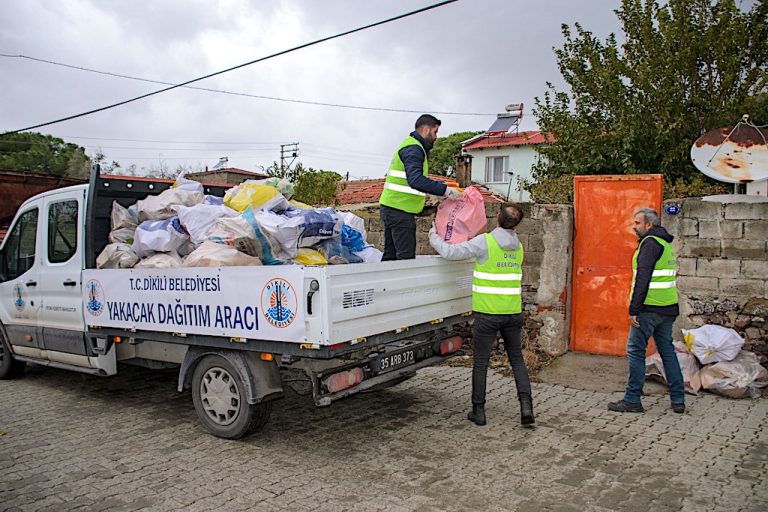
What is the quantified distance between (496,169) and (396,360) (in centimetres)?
3046

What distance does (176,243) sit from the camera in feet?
17.9

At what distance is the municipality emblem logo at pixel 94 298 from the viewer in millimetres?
5695

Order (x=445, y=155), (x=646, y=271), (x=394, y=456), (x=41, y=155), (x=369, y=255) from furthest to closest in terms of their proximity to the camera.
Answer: (x=445, y=155) → (x=41, y=155) → (x=369, y=255) → (x=646, y=271) → (x=394, y=456)

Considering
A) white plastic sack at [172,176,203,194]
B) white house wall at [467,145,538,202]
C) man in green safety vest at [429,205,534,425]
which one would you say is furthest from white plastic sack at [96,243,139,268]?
white house wall at [467,145,538,202]

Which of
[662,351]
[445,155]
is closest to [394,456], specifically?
[662,351]

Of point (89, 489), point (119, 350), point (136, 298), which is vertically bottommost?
point (89, 489)

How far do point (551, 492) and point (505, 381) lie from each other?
274 cm

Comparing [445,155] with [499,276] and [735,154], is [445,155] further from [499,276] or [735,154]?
[499,276]

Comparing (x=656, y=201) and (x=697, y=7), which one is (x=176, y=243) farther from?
(x=697, y=7)

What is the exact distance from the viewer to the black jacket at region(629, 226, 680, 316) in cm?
538

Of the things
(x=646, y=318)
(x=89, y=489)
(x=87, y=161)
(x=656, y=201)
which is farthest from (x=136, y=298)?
(x=87, y=161)

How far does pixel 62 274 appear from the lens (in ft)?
20.3

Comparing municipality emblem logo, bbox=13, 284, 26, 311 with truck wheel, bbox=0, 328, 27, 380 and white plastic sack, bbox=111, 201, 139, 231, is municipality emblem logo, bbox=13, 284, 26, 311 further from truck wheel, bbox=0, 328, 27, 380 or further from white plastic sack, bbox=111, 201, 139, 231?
white plastic sack, bbox=111, 201, 139, 231

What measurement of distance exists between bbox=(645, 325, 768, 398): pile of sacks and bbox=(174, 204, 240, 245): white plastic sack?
4721mm
